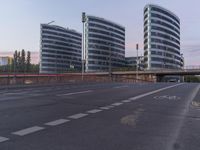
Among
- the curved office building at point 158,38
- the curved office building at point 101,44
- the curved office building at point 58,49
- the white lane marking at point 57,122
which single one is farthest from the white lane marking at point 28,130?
the curved office building at point 58,49

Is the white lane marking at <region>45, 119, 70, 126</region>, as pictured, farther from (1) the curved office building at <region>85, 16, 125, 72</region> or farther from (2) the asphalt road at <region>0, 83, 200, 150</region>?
(1) the curved office building at <region>85, 16, 125, 72</region>

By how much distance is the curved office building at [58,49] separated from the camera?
162250mm

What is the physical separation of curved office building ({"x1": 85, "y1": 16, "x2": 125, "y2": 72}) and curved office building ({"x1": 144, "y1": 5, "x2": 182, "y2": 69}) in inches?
888

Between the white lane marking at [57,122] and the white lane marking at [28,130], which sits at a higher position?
the white lane marking at [28,130]

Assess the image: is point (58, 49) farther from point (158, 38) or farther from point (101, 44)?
point (158, 38)

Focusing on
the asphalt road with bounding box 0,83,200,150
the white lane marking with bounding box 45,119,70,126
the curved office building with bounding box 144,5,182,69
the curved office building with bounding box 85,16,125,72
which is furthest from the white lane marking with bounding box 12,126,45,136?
the curved office building with bounding box 85,16,125,72

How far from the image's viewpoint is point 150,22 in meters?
132

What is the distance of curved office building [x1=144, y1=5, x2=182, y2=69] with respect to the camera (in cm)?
13225

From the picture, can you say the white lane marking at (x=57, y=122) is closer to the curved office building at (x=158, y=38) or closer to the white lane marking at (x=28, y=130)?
the white lane marking at (x=28, y=130)

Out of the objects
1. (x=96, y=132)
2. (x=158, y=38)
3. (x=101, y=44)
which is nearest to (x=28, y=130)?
(x=96, y=132)

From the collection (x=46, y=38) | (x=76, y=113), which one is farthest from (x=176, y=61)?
(x=76, y=113)

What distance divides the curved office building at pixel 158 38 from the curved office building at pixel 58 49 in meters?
46.7

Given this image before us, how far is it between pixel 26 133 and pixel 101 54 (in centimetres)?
15439

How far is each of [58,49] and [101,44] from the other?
2725 centimetres
